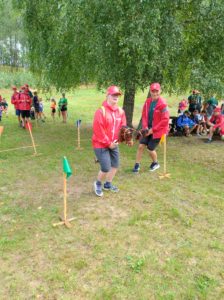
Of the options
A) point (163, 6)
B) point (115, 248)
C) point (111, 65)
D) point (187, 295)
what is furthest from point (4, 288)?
point (163, 6)

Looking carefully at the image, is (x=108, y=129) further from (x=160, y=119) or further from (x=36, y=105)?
(x=36, y=105)

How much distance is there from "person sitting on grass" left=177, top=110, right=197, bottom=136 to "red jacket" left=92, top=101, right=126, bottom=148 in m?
6.68

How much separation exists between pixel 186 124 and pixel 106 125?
6985mm

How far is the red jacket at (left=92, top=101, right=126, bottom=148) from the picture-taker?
17.6ft

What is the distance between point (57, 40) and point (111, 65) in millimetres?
2306

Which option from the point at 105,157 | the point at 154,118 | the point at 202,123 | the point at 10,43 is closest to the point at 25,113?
the point at 202,123

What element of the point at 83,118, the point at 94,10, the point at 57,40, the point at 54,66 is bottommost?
the point at 83,118

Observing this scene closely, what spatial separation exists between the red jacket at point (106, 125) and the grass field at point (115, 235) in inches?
41.1

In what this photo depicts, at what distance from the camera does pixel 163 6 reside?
7.92 meters

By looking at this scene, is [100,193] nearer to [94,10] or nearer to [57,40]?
[94,10]

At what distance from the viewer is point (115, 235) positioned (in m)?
4.61

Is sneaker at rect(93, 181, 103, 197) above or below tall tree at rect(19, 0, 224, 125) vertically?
below

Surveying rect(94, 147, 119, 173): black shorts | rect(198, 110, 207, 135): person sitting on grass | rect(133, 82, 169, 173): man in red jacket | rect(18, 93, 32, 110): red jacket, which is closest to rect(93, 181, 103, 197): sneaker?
rect(94, 147, 119, 173): black shorts

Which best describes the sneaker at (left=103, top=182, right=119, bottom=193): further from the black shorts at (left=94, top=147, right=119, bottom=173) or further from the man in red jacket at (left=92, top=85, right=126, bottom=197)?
the black shorts at (left=94, top=147, right=119, bottom=173)
